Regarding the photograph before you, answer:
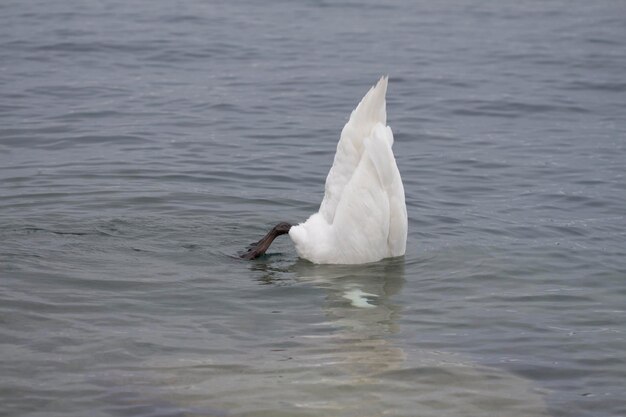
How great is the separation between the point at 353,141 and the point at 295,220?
1.89 meters

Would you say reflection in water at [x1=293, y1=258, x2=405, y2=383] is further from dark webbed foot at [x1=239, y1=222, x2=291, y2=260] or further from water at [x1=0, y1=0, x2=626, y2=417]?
dark webbed foot at [x1=239, y1=222, x2=291, y2=260]

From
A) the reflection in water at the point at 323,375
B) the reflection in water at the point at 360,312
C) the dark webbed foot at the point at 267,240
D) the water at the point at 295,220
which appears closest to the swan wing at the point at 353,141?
the dark webbed foot at the point at 267,240

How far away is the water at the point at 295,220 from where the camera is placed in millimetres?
6117

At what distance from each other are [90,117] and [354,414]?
8.06 m

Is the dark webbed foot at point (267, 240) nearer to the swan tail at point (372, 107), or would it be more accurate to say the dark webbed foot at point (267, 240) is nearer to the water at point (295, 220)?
the water at point (295, 220)

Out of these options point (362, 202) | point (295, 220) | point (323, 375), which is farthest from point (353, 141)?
point (323, 375)

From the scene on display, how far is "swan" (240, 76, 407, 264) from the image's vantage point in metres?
7.55

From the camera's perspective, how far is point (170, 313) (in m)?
7.03

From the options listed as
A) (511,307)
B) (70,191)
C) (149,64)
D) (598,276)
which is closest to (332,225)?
(511,307)

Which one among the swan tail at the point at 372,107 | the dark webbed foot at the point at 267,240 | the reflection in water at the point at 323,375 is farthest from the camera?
the dark webbed foot at the point at 267,240

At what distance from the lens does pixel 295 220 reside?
9445 millimetres

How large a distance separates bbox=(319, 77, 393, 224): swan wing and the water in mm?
548

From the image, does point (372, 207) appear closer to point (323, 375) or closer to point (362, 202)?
point (362, 202)

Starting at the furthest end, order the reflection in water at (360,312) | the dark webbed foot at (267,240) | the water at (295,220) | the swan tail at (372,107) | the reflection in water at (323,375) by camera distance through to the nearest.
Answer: the dark webbed foot at (267,240), the swan tail at (372,107), the reflection in water at (360,312), the water at (295,220), the reflection in water at (323,375)
